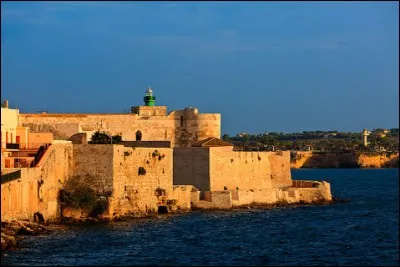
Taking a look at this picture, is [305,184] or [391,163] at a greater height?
[391,163]

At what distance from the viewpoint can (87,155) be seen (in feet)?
130

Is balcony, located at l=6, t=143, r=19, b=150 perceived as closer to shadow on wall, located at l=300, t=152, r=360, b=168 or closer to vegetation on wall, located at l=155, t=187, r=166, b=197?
vegetation on wall, located at l=155, t=187, r=166, b=197

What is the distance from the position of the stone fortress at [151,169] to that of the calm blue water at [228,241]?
1291 mm

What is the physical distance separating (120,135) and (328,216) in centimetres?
1099

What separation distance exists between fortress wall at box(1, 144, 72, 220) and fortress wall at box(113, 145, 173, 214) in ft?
6.61

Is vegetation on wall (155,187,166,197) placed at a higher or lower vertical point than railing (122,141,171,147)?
lower

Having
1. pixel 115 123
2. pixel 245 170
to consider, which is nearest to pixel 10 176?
pixel 115 123

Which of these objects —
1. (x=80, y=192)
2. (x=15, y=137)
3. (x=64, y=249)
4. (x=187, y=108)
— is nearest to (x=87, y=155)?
(x=80, y=192)

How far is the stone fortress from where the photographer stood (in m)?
37.7

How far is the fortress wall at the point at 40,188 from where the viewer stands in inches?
1332

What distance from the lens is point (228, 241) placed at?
1377 inches

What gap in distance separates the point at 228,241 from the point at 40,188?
705 centimetres

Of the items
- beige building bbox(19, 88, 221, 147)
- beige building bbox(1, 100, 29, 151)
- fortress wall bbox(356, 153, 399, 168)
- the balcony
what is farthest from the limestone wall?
fortress wall bbox(356, 153, 399, 168)

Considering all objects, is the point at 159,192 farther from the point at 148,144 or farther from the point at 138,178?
the point at 148,144
